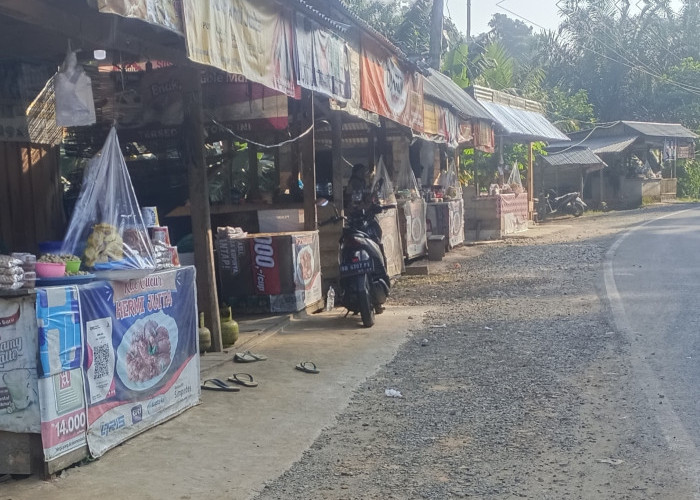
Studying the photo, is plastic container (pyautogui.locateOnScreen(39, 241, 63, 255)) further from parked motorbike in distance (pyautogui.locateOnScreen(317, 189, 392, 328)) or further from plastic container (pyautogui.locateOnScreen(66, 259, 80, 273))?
parked motorbike in distance (pyautogui.locateOnScreen(317, 189, 392, 328))

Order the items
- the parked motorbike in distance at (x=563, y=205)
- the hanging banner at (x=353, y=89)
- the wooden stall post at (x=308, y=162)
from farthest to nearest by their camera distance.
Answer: the parked motorbike in distance at (x=563, y=205)
the wooden stall post at (x=308, y=162)
the hanging banner at (x=353, y=89)

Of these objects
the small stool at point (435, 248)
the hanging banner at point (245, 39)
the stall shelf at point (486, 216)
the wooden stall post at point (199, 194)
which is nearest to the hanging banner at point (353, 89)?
the hanging banner at point (245, 39)

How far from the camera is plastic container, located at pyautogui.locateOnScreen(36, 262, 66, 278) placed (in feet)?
15.9

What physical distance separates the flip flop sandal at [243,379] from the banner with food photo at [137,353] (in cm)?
58

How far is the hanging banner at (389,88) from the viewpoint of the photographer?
1093 cm

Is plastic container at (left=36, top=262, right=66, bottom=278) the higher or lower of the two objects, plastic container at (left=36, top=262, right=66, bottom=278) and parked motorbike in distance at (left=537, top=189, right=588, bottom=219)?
the higher

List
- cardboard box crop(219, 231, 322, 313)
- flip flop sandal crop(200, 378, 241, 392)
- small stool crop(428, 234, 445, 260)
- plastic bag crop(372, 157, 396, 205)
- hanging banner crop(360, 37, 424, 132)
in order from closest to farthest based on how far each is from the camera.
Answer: flip flop sandal crop(200, 378, 241, 392), cardboard box crop(219, 231, 322, 313), hanging banner crop(360, 37, 424, 132), plastic bag crop(372, 157, 396, 205), small stool crop(428, 234, 445, 260)

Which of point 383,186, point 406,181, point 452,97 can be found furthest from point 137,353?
point 452,97

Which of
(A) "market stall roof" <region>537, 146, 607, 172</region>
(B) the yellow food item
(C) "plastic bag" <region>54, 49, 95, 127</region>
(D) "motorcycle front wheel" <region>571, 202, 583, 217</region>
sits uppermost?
(A) "market stall roof" <region>537, 146, 607, 172</region>

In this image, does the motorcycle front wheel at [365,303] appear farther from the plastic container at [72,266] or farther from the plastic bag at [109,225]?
the plastic container at [72,266]

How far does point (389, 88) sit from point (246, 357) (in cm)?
586

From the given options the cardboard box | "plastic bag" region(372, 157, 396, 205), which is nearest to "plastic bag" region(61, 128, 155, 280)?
the cardboard box

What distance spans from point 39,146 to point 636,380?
646cm

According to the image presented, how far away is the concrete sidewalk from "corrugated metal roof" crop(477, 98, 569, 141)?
49.6 feet
